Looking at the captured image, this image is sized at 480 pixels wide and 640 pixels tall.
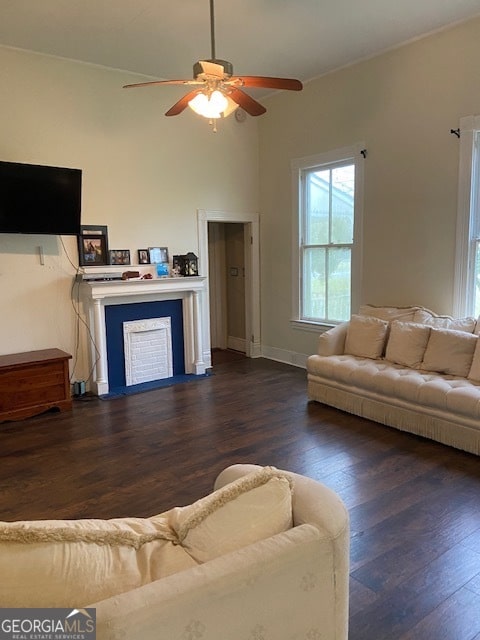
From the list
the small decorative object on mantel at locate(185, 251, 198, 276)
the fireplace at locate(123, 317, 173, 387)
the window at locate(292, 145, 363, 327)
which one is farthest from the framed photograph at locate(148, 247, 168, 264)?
the window at locate(292, 145, 363, 327)

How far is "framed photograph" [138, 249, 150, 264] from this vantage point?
5316 millimetres

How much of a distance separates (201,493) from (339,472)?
3.07ft

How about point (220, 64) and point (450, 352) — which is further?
point (450, 352)

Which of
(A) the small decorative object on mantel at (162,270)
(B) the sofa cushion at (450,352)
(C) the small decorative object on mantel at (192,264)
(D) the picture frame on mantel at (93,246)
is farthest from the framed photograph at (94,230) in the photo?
(B) the sofa cushion at (450,352)

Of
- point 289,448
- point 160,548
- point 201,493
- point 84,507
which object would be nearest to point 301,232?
point 289,448

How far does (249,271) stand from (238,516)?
5.42 meters

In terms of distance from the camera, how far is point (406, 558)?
2.20 meters

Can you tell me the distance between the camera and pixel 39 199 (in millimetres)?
4344

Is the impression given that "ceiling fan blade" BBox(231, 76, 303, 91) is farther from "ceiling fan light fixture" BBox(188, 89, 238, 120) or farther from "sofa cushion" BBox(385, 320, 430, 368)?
"sofa cushion" BBox(385, 320, 430, 368)

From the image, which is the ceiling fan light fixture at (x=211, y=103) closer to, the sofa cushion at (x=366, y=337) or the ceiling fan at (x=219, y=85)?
the ceiling fan at (x=219, y=85)

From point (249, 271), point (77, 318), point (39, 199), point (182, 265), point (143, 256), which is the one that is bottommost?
point (77, 318)

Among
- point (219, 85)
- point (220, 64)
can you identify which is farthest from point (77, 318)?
point (220, 64)

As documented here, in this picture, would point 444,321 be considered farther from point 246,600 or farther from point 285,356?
point 246,600

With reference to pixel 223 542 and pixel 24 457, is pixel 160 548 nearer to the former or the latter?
pixel 223 542
